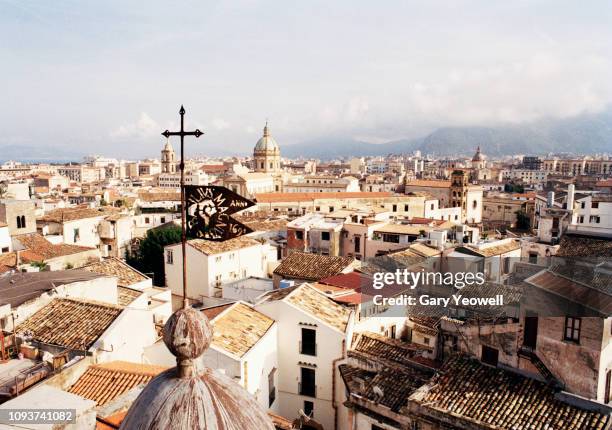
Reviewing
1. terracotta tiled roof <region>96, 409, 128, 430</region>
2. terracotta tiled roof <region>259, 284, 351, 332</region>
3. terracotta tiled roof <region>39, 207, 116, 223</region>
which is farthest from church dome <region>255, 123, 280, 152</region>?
terracotta tiled roof <region>96, 409, 128, 430</region>

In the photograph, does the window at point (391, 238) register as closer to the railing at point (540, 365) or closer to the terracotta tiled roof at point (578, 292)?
the terracotta tiled roof at point (578, 292)

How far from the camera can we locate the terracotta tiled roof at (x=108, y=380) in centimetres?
916

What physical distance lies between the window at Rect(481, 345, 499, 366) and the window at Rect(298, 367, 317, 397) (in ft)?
17.2

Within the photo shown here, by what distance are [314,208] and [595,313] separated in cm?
4756

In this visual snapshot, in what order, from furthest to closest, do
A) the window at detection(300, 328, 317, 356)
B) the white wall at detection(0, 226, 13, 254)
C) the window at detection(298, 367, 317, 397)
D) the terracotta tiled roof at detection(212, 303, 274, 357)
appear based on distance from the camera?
the white wall at detection(0, 226, 13, 254) → the window at detection(298, 367, 317, 397) → the window at detection(300, 328, 317, 356) → the terracotta tiled roof at detection(212, 303, 274, 357)

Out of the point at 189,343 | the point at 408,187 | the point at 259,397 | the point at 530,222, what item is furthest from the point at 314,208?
the point at 189,343

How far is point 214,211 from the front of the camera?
4.68 m

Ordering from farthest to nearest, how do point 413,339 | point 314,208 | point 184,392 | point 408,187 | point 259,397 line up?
point 408,187
point 314,208
point 413,339
point 259,397
point 184,392

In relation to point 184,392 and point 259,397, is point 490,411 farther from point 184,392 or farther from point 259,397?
point 184,392

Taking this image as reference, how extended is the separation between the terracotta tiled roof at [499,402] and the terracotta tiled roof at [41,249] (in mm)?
22134

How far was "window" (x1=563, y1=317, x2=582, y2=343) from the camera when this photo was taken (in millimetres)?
10883

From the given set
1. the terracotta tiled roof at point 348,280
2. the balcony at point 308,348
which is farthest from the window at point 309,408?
the terracotta tiled roof at point 348,280

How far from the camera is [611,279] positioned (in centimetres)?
1208

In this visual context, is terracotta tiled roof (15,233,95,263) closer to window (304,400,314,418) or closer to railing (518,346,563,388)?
window (304,400,314,418)
